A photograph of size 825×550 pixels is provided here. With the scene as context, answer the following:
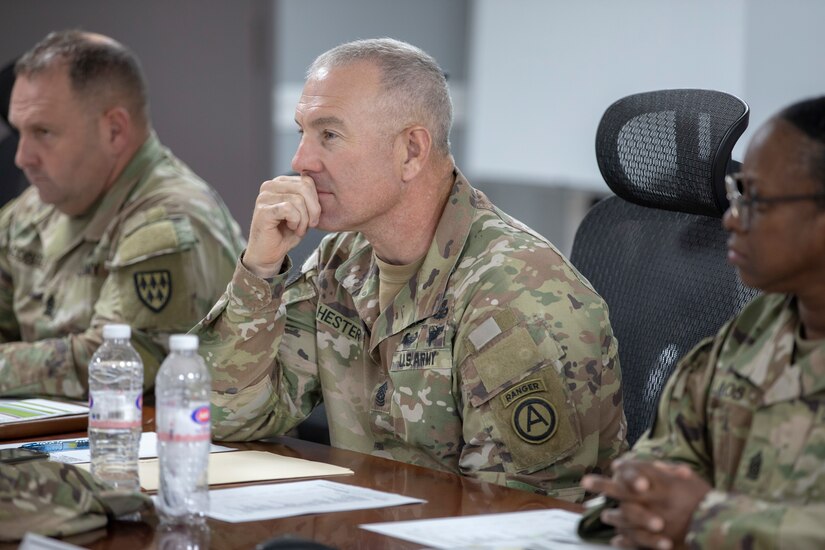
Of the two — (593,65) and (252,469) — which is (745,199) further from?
(593,65)

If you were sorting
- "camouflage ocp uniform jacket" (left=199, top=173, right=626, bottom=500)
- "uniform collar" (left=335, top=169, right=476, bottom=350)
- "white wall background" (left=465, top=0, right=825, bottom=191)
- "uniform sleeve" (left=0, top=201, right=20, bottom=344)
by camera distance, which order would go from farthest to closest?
1. "white wall background" (left=465, top=0, right=825, bottom=191)
2. "uniform sleeve" (left=0, top=201, right=20, bottom=344)
3. "uniform collar" (left=335, top=169, right=476, bottom=350)
4. "camouflage ocp uniform jacket" (left=199, top=173, right=626, bottom=500)

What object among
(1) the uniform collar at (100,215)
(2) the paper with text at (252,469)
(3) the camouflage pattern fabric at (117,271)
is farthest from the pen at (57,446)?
(1) the uniform collar at (100,215)

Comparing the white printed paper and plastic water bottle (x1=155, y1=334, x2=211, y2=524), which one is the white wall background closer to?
the white printed paper

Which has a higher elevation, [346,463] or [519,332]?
[519,332]

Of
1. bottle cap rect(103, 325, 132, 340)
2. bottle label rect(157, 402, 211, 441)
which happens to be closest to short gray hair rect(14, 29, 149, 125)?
bottle cap rect(103, 325, 132, 340)

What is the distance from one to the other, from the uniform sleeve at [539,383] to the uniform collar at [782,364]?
49 cm

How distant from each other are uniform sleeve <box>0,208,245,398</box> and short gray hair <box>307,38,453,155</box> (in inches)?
30.7

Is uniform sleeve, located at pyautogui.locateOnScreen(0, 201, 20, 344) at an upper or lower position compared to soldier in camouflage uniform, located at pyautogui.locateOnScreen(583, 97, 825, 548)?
lower

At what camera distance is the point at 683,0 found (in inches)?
163

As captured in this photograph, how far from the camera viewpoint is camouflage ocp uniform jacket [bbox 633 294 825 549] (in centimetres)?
118

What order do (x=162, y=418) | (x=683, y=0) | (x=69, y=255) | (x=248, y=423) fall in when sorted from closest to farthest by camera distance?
(x=162, y=418)
(x=248, y=423)
(x=69, y=255)
(x=683, y=0)

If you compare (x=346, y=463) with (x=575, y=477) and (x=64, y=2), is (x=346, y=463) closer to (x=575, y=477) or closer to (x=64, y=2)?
(x=575, y=477)

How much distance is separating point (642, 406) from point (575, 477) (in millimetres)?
330

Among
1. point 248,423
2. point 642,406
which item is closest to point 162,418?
point 248,423
